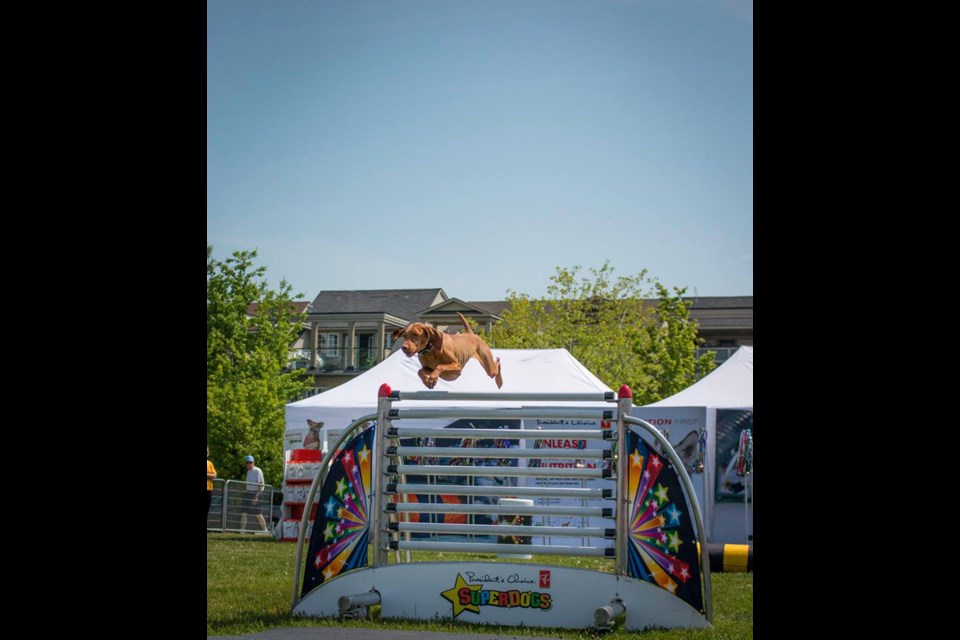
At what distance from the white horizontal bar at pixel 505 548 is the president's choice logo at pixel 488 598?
195mm

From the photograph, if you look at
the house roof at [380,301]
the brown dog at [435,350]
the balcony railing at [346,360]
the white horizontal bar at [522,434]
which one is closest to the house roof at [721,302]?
the house roof at [380,301]

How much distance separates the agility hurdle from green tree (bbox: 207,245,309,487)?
29.7 meters

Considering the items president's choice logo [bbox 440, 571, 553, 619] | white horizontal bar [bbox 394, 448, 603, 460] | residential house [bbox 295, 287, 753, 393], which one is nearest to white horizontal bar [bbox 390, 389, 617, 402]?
white horizontal bar [bbox 394, 448, 603, 460]

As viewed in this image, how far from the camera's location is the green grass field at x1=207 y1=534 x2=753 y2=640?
7.58 m

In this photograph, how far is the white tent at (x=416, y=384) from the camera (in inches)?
725

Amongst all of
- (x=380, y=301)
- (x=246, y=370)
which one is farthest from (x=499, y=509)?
(x=380, y=301)

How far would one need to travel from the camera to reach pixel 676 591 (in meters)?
7.87

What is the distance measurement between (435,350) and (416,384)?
7.38 metres
